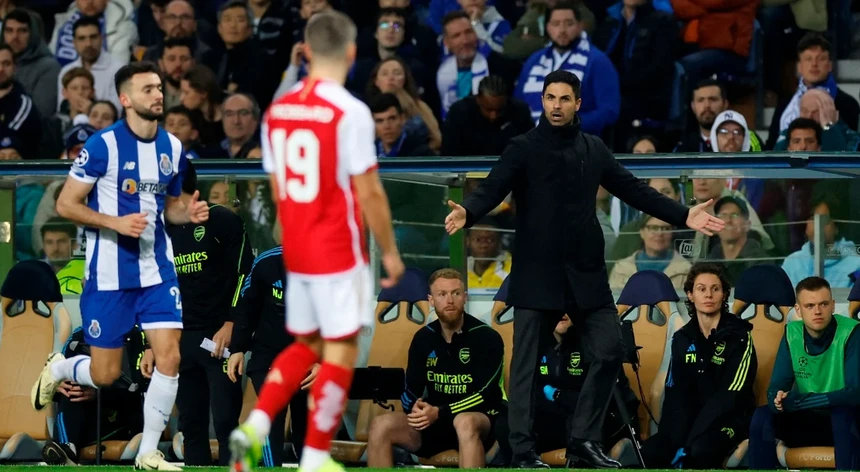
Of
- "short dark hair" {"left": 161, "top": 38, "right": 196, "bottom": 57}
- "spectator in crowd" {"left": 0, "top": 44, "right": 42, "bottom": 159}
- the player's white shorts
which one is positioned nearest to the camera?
the player's white shorts

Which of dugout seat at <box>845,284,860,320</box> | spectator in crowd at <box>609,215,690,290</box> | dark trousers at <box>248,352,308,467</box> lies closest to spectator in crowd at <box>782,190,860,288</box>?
dugout seat at <box>845,284,860,320</box>

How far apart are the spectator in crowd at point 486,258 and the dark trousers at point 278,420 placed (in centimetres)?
140

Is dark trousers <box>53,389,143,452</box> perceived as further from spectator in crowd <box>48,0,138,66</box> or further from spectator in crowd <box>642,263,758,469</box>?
spectator in crowd <box>48,0,138,66</box>

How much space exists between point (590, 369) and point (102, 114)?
244 inches

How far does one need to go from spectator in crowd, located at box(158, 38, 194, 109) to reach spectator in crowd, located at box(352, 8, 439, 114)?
5.07ft

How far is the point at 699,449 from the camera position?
8.91 metres

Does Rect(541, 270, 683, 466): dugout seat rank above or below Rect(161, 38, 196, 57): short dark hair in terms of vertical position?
below

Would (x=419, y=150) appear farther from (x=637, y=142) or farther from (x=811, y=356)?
(x=811, y=356)

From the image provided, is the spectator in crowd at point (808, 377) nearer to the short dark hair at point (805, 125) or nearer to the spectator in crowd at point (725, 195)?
the spectator in crowd at point (725, 195)

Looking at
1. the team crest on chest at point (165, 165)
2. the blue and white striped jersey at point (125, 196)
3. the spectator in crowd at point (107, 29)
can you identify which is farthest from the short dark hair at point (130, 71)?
the spectator in crowd at point (107, 29)

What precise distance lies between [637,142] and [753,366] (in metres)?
2.74

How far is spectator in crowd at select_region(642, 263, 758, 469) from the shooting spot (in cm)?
900

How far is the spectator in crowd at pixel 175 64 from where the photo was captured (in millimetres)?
13289

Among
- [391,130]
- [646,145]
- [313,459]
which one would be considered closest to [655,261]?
[646,145]
